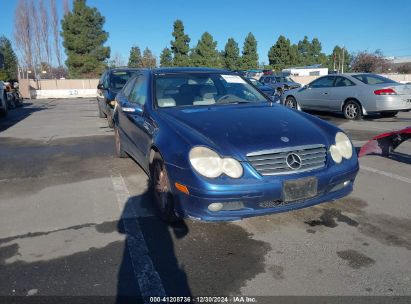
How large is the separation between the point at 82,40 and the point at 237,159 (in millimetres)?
44608

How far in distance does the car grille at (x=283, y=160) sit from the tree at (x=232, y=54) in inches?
2063

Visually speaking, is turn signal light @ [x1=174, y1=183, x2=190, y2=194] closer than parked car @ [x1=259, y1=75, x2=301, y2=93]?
Yes

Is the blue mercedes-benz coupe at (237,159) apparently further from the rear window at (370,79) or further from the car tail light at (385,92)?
the rear window at (370,79)

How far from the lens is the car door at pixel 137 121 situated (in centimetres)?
460

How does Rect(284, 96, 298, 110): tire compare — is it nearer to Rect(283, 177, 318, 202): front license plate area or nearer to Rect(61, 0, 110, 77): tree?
Rect(283, 177, 318, 202): front license plate area

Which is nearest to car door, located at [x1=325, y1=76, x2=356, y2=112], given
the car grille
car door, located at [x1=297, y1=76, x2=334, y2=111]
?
car door, located at [x1=297, y1=76, x2=334, y2=111]

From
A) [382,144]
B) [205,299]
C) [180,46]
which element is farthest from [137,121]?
[180,46]

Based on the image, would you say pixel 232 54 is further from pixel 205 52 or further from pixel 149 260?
pixel 149 260

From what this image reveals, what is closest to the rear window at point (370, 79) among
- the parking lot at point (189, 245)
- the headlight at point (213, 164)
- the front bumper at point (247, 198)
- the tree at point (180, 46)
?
the parking lot at point (189, 245)

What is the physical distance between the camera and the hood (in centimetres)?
353

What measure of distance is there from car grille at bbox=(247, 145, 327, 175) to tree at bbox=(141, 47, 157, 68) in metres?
61.4

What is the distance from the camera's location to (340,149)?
12.7ft

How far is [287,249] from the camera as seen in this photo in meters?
3.41

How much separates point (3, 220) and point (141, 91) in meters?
2.26
